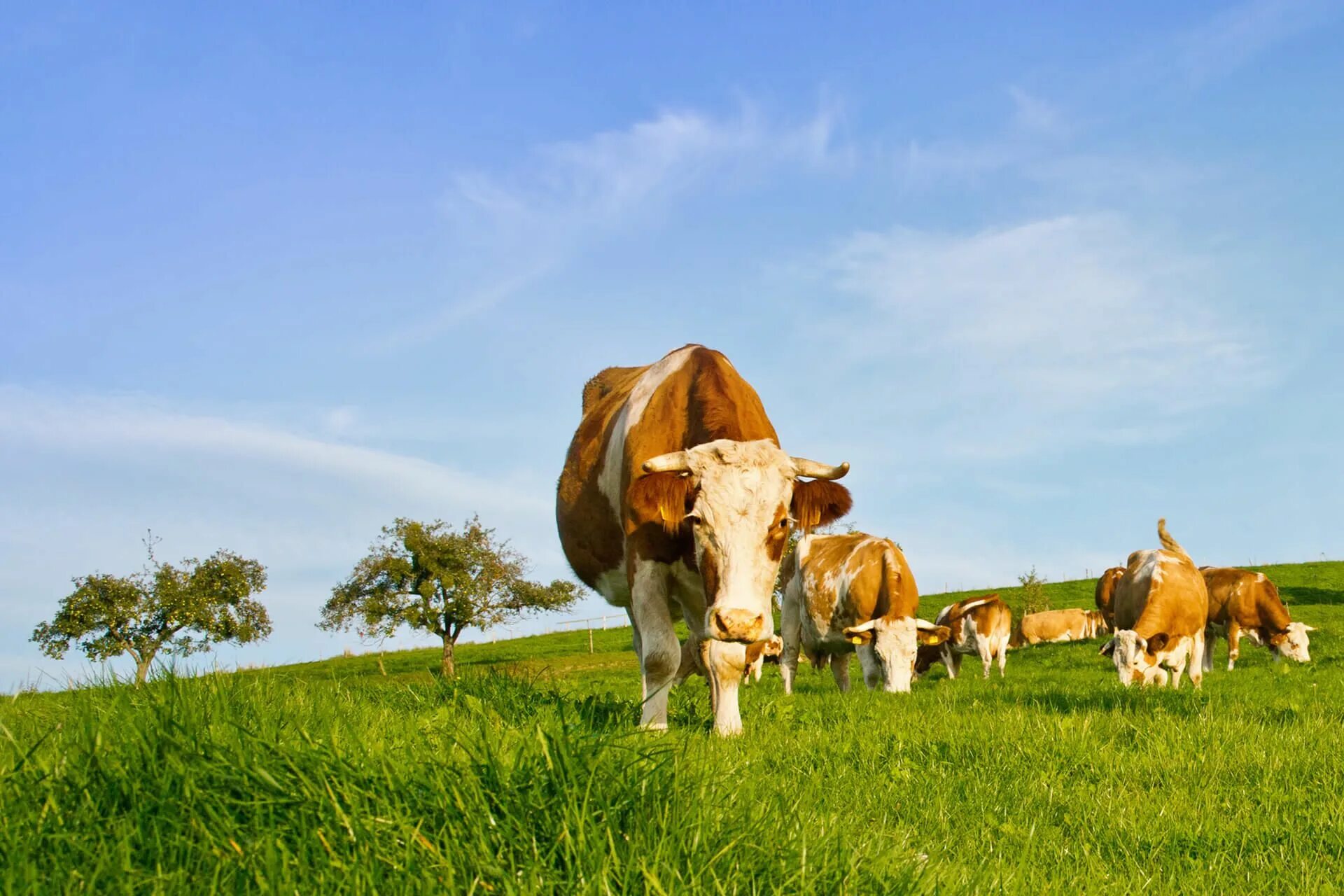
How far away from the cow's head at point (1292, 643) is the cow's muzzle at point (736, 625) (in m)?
23.6

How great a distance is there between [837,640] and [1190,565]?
805cm

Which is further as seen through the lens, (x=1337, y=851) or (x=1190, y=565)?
(x=1190, y=565)

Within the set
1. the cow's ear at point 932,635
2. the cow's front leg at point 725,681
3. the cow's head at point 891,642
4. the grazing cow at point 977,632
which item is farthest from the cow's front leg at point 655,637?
the grazing cow at point 977,632

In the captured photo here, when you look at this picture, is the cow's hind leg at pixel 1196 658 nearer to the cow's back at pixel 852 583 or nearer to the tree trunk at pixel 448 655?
the cow's back at pixel 852 583

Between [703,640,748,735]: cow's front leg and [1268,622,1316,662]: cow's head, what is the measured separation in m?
22.7

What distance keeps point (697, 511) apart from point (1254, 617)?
23093 mm

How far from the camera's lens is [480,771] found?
10.6 feet

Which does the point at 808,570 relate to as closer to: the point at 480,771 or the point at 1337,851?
the point at 1337,851

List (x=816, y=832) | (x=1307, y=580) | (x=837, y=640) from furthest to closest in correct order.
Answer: (x=1307, y=580), (x=837, y=640), (x=816, y=832)

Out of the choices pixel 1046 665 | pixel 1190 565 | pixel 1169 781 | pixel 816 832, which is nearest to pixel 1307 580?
pixel 1046 665

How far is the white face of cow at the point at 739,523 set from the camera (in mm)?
6949

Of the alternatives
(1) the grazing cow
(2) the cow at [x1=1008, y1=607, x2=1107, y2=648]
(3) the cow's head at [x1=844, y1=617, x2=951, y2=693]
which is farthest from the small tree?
(3) the cow's head at [x1=844, y1=617, x2=951, y2=693]

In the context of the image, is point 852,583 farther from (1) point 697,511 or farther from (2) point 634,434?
(1) point 697,511

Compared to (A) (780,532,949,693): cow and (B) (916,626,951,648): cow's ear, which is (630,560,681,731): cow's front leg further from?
(B) (916,626,951,648): cow's ear
